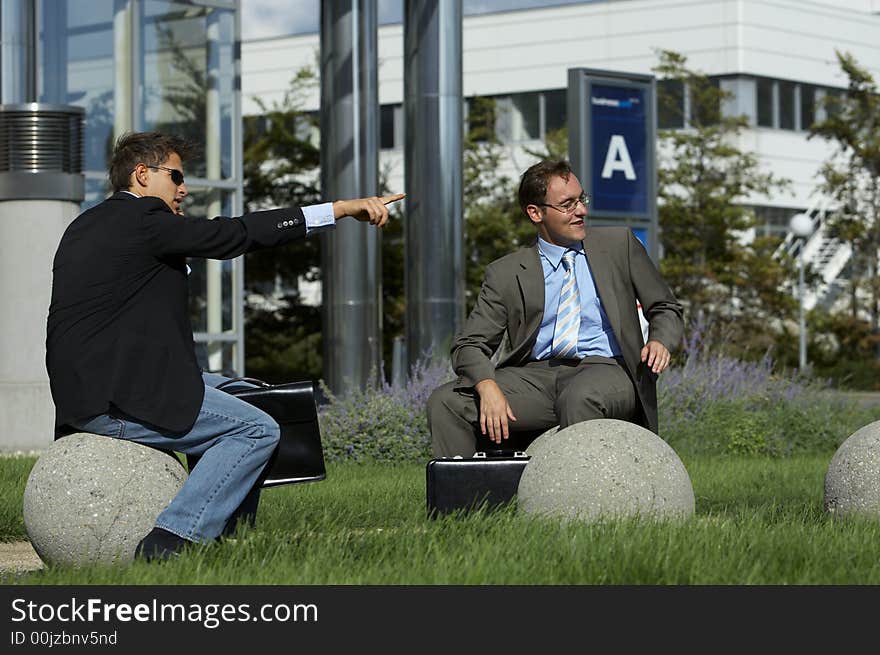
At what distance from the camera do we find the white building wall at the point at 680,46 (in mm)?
47594

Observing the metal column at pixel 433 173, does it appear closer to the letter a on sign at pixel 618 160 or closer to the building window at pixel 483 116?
the letter a on sign at pixel 618 160

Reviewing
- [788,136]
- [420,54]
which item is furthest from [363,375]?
[788,136]

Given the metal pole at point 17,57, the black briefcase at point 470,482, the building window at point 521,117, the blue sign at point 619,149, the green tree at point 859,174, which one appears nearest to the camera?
the black briefcase at point 470,482

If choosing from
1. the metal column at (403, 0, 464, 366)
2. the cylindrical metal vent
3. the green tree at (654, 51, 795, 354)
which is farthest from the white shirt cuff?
the green tree at (654, 51, 795, 354)

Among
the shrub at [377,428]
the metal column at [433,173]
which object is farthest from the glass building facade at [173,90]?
the shrub at [377,428]

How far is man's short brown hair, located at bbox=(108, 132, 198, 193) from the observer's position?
20.7 feet

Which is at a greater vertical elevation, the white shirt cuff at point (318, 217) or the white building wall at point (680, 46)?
the white building wall at point (680, 46)

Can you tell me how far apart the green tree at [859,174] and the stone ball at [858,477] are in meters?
28.8

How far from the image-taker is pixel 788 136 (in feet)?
160

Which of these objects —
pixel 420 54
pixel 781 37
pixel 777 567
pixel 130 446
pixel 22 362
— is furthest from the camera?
pixel 781 37
